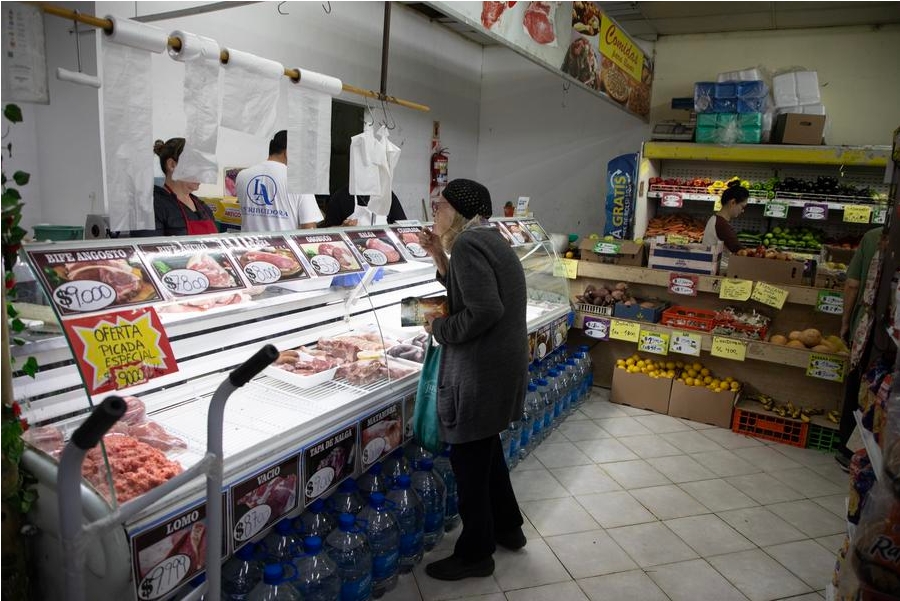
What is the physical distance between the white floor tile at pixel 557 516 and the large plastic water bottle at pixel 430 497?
69cm

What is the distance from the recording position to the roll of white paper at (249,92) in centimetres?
289

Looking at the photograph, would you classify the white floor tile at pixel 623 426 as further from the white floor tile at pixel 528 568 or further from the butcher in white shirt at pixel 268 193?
the butcher in white shirt at pixel 268 193

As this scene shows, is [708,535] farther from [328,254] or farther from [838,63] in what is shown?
[838,63]

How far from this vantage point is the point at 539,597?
2.97 m

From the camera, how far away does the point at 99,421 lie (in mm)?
1184

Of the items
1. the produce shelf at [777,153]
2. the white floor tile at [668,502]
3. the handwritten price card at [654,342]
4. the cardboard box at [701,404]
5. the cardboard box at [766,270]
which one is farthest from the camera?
the produce shelf at [777,153]

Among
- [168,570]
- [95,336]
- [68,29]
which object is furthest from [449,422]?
[68,29]

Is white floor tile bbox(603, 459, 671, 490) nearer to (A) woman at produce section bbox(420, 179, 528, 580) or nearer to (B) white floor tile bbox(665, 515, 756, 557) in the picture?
(B) white floor tile bbox(665, 515, 756, 557)

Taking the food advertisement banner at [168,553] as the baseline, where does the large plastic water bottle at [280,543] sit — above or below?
below

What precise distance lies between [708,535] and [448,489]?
5.44 ft

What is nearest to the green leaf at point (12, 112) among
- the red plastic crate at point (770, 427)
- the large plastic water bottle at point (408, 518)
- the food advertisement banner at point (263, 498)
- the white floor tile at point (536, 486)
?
the food advertisement banner at point (263, 498)

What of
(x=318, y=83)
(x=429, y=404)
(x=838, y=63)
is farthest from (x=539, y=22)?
(x=838, y=63)

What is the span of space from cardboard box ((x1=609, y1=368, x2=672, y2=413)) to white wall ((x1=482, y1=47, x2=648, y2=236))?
13.5ft

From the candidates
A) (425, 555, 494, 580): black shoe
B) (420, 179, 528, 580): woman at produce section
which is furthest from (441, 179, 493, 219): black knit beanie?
(425, 555, 494, 580): black shoe
